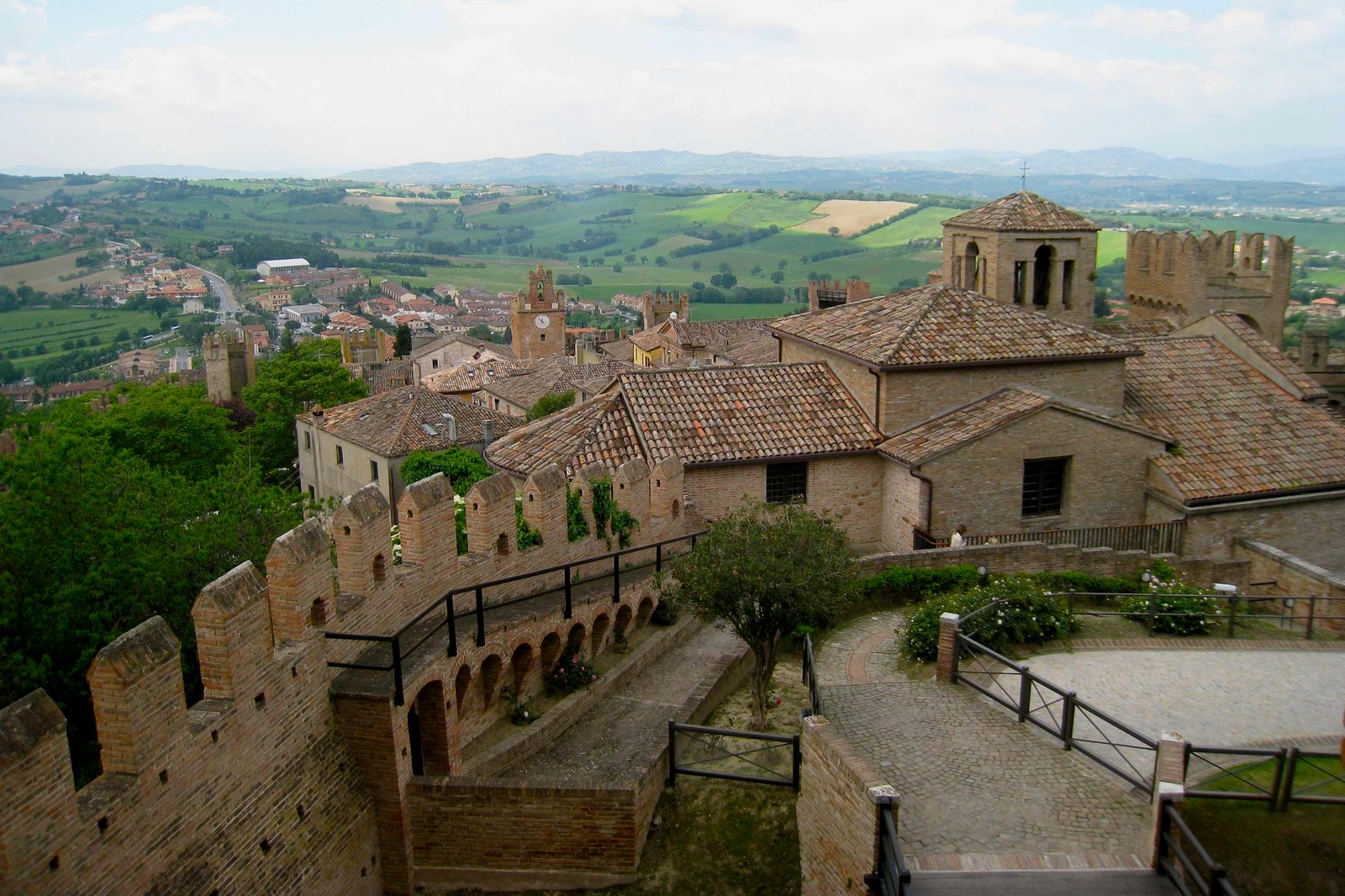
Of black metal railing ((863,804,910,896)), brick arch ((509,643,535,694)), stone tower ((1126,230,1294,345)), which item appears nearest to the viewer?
black metal railing ((863,804,910,896))

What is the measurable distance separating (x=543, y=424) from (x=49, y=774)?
1712 centimetres

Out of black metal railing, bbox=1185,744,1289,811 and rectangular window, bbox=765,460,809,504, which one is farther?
rectangular window, bbox=765,460,809,504

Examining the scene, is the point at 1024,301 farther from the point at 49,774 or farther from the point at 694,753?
the point at 49,774

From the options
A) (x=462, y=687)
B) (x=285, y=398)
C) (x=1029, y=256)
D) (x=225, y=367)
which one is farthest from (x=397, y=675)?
(x=225, y=367)

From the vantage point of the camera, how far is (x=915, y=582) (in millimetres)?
21016

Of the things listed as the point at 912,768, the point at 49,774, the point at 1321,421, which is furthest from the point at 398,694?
the point at 1321,421

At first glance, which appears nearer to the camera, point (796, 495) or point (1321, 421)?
point (796, 495)

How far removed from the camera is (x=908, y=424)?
2452cm

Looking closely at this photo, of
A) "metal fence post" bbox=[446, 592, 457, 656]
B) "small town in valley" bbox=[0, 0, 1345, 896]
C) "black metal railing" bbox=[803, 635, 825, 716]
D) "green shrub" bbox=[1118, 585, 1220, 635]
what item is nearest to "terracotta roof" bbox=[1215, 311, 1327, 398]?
"small town in valley" bbox=[0, 0, 1345, 896]

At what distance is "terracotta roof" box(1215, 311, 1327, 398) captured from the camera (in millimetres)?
27953

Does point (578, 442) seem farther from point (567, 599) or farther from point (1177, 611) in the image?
point (1177, 611)

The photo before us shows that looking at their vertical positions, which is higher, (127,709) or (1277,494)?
(127,709)

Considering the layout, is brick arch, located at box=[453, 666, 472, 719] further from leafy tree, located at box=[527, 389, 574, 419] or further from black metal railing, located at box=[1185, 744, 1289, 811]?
leafy tree, located at box=[527, 389, 574, 419]

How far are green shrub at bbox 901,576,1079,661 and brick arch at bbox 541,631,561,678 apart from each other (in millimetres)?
5720
